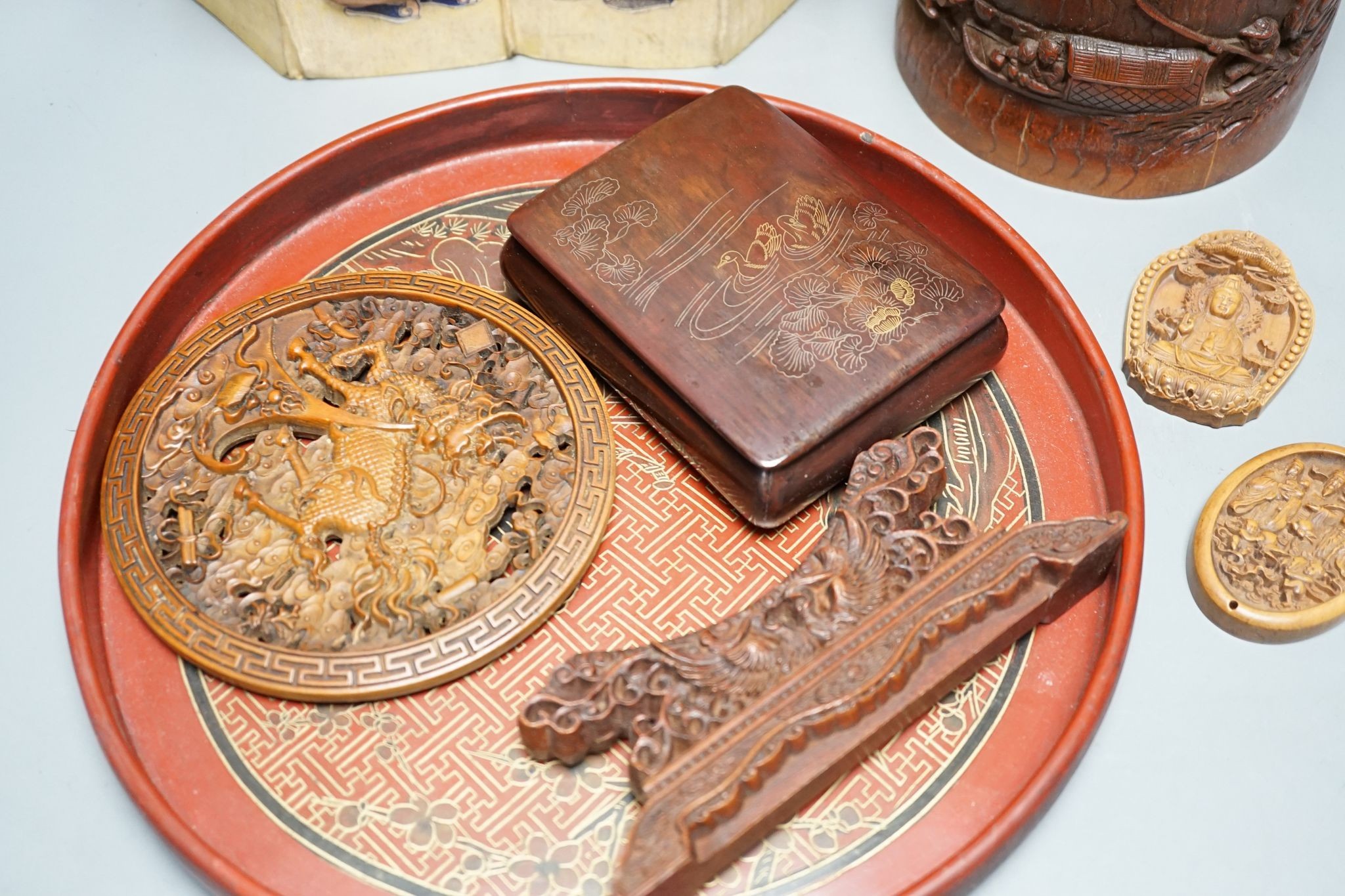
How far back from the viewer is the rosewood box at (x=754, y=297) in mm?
2480

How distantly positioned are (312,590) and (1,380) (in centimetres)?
96

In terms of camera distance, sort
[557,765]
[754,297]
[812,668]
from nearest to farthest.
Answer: [812,668]
[557,765]
[754,297]

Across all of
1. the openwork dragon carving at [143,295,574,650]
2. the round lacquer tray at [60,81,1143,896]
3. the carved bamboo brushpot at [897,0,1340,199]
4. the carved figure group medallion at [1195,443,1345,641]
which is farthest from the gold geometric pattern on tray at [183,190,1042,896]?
the carved bamboo brushpot at [897,0,1340,199]

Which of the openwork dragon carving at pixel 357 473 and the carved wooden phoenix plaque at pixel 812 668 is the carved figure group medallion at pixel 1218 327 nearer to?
the carved wooden phoenix plaque at pixel 812 668

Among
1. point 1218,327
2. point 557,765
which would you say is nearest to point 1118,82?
point 1218,327

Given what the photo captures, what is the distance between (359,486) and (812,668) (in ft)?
3.03

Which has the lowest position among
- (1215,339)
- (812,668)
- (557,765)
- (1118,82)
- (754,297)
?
(557,765)

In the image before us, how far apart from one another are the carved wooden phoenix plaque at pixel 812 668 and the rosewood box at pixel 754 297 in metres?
0.16

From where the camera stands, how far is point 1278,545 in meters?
2.52

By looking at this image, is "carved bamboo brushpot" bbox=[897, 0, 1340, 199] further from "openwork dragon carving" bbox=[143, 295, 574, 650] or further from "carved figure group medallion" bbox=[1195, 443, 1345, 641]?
"openwork dragon carving" bbox=[143, 295, 574, 650]

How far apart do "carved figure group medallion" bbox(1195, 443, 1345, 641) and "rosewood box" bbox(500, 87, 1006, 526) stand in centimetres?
55

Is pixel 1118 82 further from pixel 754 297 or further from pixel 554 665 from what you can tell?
Result: pixel 554 665

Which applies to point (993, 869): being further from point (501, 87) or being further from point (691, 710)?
point (501, 87)

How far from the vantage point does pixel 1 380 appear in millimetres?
2811
